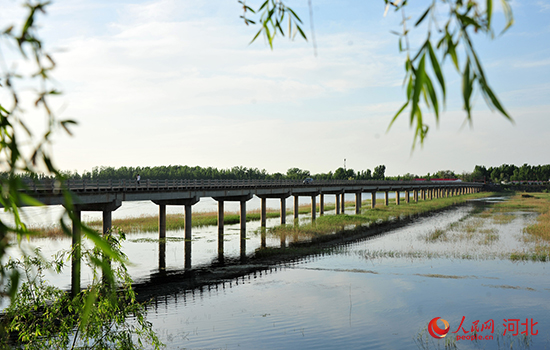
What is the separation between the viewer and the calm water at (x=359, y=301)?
19.0 meters

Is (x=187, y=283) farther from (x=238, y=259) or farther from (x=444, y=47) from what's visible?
(x=444, y=47)

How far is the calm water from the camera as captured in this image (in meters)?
19.0

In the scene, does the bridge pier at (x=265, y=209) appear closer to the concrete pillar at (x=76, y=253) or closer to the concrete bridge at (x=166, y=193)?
the concrete bridge at (x=166, y=193)

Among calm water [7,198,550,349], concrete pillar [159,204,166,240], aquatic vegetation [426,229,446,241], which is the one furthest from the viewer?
concrete pillar [159,204,166,240]

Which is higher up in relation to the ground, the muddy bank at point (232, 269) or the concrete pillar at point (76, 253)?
the concrete pillar at point (76, 253)

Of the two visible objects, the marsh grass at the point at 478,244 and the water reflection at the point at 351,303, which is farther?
the marsh grass at the point at 478,244

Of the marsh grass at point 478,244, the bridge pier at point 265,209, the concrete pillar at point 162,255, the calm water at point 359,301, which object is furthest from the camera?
the bridge pier at point 265,209

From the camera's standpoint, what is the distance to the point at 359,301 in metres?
24.2

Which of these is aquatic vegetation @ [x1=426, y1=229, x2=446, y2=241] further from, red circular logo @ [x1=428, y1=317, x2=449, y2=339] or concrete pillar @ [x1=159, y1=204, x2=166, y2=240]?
concrete pillar @ [x1=159, y1=204, x2=166, y2=240]

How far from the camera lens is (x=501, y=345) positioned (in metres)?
17.8

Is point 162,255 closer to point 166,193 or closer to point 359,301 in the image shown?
point 166,193

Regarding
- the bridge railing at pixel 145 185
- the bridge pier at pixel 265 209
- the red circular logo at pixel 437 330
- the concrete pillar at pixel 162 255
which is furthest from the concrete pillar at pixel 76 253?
the bridge pier at pixel 265 209

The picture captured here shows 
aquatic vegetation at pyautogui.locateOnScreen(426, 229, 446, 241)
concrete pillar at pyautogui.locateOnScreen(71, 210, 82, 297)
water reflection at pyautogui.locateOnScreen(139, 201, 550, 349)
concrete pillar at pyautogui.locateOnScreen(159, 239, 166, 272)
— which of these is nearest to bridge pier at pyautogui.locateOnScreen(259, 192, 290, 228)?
concrete pillar at pyautogui.locateOnScreen(159, 239, 166, 272)

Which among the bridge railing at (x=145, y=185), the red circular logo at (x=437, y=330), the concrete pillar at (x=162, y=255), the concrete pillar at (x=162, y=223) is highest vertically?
the bridge railing at (x=145, y=185)
